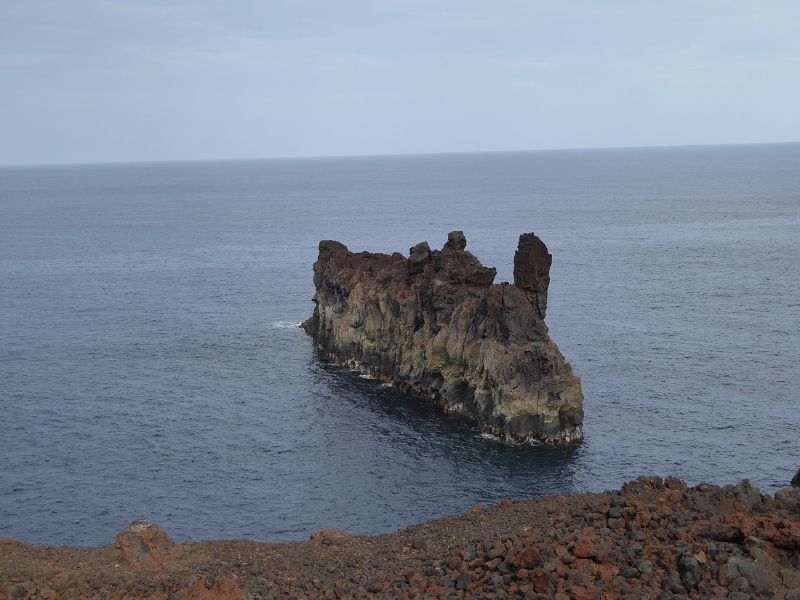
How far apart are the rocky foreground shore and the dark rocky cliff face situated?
3068 cm

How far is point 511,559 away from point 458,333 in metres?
51.1

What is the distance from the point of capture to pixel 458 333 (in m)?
80.8

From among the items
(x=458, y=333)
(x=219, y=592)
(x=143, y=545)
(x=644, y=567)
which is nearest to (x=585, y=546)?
(x=644, y=567)

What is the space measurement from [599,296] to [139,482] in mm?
78466

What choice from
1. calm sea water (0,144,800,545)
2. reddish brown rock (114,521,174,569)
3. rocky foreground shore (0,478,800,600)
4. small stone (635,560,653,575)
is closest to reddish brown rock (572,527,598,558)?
rocky foreground shore (0,478,800,600)

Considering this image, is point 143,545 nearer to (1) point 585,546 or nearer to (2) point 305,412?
(1) point 585,546

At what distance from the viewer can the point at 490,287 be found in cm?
8069

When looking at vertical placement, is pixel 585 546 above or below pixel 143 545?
above

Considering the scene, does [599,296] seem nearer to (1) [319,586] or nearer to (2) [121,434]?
(2) [121,434]

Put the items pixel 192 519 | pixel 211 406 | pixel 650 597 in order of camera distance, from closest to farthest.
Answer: pixel 650 597 → pixel 192 519 → pixel 211 406

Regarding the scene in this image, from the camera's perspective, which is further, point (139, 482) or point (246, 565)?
point (139, 482)

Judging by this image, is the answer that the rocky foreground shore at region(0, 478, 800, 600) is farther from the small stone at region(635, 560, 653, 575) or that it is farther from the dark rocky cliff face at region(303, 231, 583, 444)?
the dark rocky cliff face at region(303, 231, 583, 444)

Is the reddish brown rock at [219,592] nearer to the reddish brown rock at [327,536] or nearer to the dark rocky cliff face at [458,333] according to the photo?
the reddish brown rock at [327,536]

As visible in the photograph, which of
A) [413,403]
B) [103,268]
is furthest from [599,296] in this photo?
[103,268]
